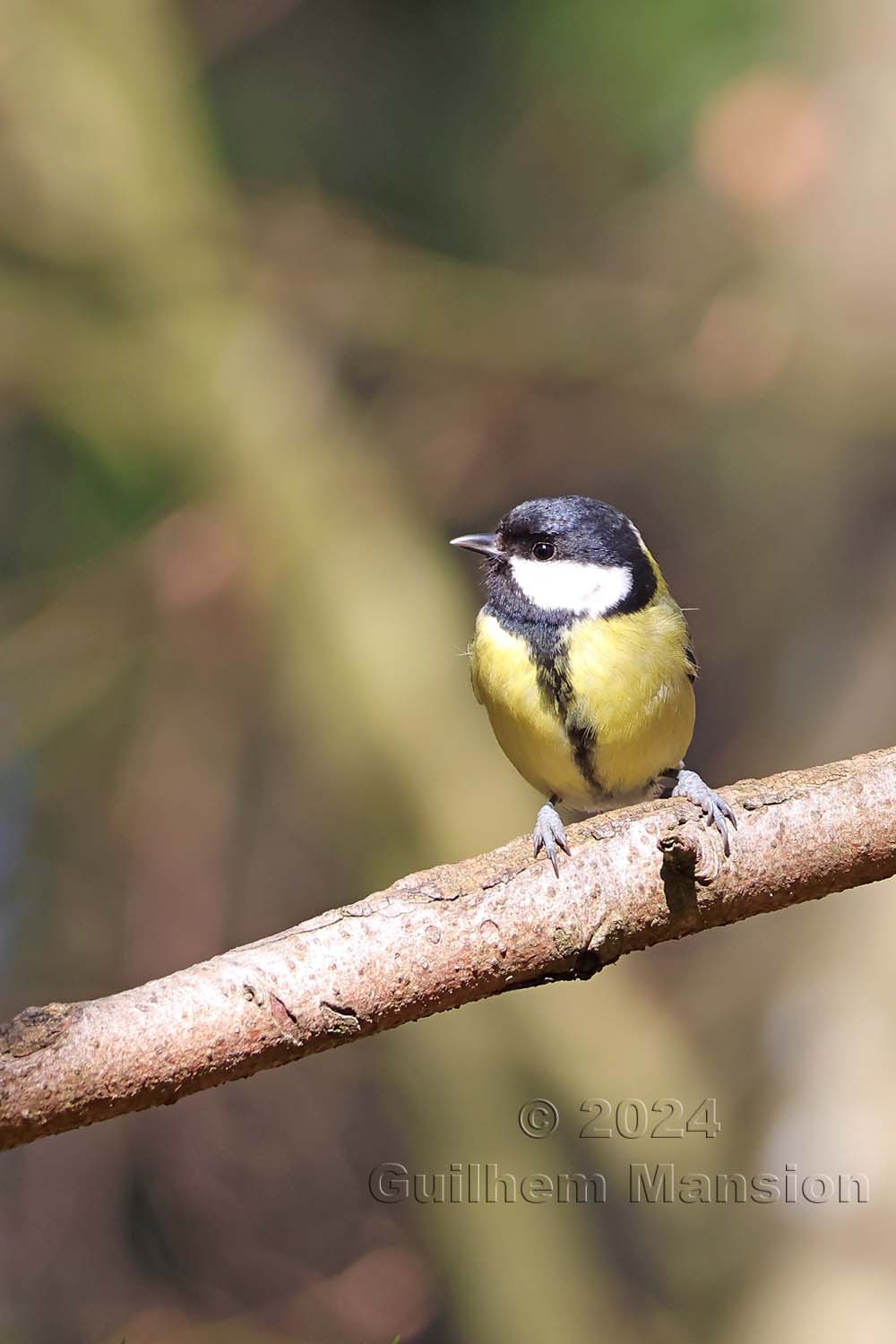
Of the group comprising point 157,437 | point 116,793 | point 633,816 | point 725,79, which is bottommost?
point 633,816

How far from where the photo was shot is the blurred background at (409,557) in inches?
145

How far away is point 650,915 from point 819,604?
125 inches

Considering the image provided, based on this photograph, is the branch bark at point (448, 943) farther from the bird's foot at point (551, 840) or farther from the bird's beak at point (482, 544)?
the bird's beak at point (482, 544)

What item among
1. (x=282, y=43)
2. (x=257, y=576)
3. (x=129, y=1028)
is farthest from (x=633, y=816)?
(x=282, y=43)

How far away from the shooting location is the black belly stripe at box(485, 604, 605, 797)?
2.50 meters

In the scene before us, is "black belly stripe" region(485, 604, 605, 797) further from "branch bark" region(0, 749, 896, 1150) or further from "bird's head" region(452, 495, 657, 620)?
"branch bark" region(0, 749, 896, 1150)

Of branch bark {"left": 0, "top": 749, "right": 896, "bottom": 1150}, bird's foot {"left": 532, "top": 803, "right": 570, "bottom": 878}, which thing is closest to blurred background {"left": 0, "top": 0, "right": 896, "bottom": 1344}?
bird's foot {"left": 532, "top": 803, "right": 570, "bottom": 878}

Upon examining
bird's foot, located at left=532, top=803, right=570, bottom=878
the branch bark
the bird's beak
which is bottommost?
the branch bark

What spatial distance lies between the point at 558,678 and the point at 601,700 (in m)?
0.09

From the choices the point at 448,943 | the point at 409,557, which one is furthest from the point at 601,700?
the point at 409,557

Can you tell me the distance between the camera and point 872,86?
4.67m

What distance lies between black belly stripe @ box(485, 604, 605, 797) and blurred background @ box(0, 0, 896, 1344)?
3.83 ft

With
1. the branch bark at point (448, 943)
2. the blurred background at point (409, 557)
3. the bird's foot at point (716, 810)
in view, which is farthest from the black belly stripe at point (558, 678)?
the blurred background at point (409, 557)

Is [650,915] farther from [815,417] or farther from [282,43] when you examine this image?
[282,43]
